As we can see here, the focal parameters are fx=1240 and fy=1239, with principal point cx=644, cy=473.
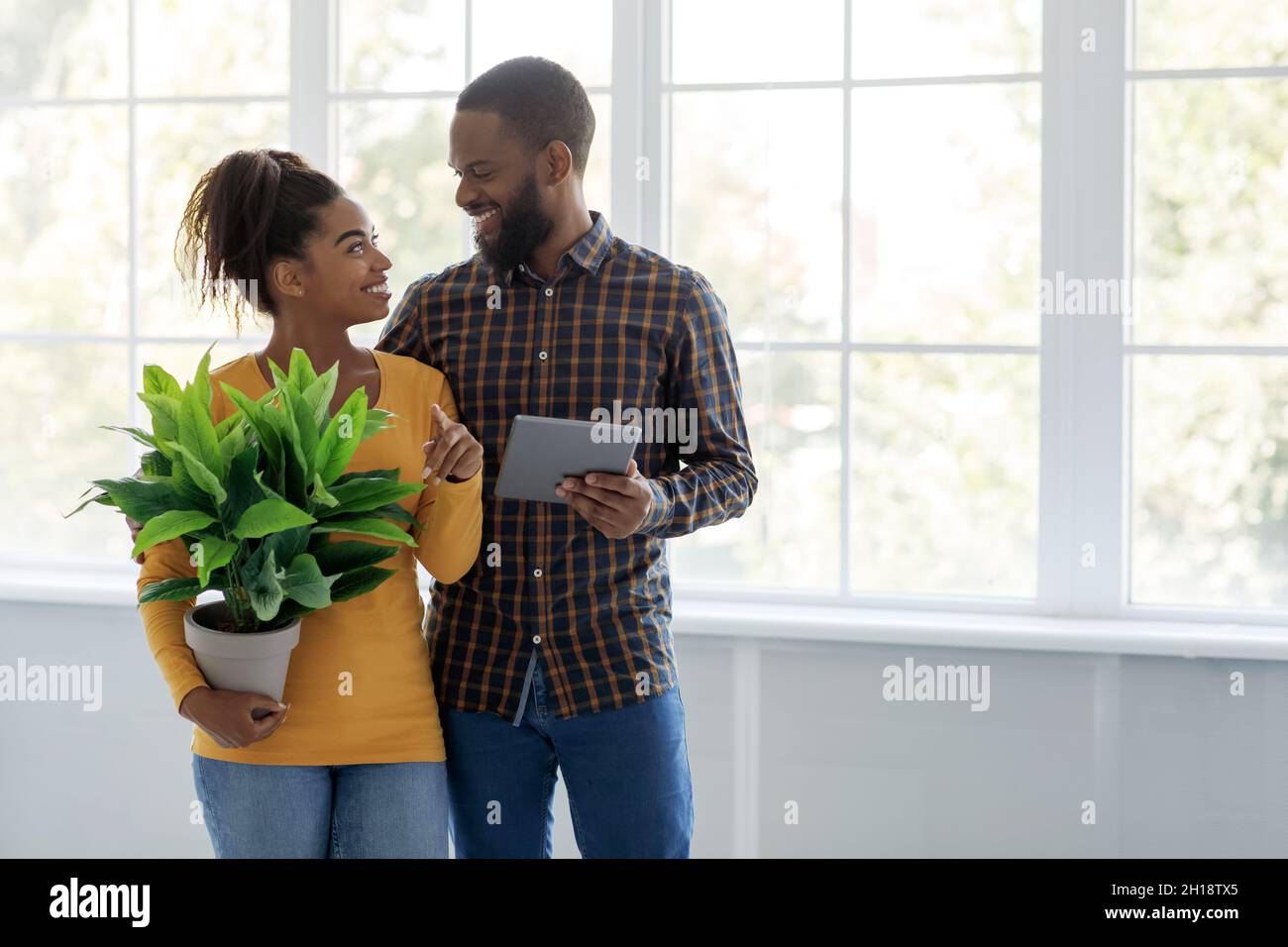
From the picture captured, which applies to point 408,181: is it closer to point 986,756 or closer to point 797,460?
point 797,460

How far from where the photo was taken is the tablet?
1.58 m

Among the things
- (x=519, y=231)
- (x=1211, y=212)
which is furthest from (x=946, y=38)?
(x=519, y=231)

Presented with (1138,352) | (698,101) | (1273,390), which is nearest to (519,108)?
(698,101)

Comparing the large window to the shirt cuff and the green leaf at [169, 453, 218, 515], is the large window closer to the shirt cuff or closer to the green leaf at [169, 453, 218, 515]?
the shirt cuff

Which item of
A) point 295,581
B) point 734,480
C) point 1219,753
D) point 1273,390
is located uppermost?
point 1273,390

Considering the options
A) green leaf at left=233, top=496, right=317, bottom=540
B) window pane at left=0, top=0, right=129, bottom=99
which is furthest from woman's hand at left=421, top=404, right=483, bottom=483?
window pane at left=0, top=0, right=129, bottom=99

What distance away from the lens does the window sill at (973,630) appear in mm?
2469

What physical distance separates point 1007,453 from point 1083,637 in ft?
1.43

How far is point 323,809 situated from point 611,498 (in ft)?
1.84

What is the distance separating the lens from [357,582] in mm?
1589

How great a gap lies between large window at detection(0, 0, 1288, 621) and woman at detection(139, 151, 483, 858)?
114 centimetres
